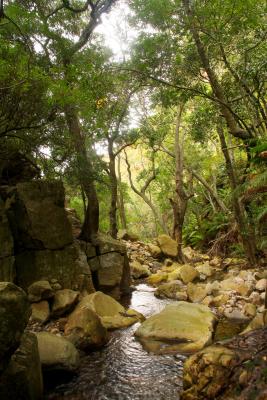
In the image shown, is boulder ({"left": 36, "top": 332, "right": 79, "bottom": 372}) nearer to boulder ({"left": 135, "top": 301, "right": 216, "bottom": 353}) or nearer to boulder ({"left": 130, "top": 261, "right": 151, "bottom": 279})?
boulder ({"left": 135, "top": 301, "right": 216, "bottom": 353})

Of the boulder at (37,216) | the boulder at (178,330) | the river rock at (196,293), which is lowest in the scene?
the boulder at (178,330)

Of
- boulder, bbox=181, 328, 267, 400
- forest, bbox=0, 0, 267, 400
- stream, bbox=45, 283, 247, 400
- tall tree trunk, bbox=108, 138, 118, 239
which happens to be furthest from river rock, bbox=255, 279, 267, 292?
tall tree trunk, bbox=108, 138, 118, 239

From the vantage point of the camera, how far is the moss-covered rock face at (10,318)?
3.82 meters

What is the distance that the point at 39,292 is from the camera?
768cm

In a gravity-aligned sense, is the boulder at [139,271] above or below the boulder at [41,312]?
above

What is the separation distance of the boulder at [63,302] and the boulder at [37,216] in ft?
4.42

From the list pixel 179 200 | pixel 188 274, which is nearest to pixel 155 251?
pixel 179 200

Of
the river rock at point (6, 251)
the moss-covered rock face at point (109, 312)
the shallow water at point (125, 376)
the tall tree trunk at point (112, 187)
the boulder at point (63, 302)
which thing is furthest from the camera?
the tall tree trunk at point (112, 187)

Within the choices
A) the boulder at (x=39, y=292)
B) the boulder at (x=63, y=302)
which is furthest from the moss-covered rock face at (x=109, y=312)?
the boulder at (x=39, y=292)

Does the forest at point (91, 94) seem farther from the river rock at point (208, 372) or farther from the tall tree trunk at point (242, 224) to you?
the river rock at point (208, 372)

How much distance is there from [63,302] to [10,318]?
12.8 ft

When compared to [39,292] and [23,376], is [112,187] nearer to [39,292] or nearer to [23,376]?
[39,292]

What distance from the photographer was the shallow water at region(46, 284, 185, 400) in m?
4.55

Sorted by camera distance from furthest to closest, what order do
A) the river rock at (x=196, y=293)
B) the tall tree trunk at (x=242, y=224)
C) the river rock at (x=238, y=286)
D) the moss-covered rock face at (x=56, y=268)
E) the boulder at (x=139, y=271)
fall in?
1. the boulder at (x=139, y=271)
2. the tall tree trunk at (x=242, y=224)
3. the river rock at (x=196, y=293)
4. the moss-covered rock face at (x=56, y=268)
5. the river rock at (x=238, y=286)
